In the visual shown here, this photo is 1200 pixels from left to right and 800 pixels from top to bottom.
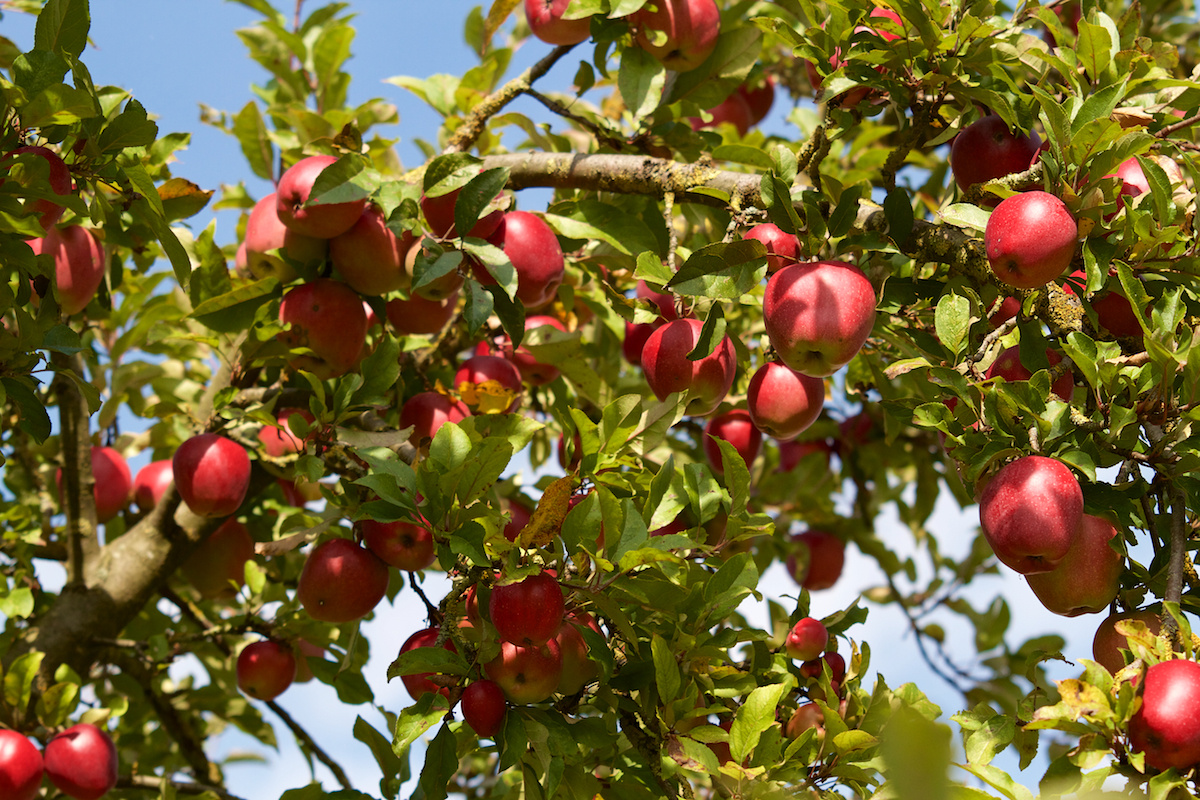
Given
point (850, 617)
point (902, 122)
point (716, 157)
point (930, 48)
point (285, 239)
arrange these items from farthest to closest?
point (716, 157) → point (285, 239) → point (850, 617) → point (902, 122) → point (930, 48)

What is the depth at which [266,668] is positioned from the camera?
2.01m

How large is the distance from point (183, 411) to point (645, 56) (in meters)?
1.35

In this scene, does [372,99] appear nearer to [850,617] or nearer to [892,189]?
[892,189]

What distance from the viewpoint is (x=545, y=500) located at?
128 centimetres

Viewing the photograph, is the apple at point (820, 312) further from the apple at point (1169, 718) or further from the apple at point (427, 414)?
the apple at point (427, 414)

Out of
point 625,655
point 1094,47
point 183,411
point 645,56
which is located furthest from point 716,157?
point 183,411

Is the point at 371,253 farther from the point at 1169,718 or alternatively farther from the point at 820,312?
the point at 1169,718

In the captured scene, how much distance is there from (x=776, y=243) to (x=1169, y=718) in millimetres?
842

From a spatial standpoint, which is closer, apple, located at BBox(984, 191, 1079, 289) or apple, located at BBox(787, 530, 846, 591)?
apple, located at BBox(984, 191, 1079, 289)

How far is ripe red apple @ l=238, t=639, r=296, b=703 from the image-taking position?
201cm

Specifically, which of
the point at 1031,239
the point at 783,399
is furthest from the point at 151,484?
the point at 1031,239

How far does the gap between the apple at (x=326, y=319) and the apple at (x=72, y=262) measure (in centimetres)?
40

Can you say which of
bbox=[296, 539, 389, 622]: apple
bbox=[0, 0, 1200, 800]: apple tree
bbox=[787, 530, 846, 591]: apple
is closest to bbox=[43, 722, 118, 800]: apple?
bbox=[0, 0, 1200, 800]: apple tree

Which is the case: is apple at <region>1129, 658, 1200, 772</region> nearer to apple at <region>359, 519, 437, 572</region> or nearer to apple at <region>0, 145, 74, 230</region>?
apple at <region>359, 519, 437, 572</region>
